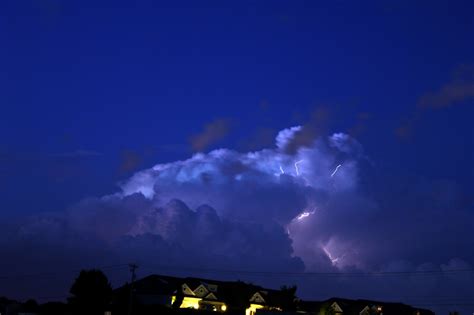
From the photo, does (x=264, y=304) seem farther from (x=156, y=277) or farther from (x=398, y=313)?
(x=398, y=313)

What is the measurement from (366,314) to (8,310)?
200ft

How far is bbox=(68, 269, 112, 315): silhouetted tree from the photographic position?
7394cm

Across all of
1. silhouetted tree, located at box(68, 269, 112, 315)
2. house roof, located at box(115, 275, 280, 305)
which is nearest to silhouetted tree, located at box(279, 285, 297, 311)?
house roof, located at box(115, 275, 280, 305)

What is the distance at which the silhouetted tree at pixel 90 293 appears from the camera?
243 ft

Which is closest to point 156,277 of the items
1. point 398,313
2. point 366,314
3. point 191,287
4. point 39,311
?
point 191,287

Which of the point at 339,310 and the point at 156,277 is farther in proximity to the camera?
the point at 339,310

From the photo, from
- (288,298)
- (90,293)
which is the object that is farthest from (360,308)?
(90,293)

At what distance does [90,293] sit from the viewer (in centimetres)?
7456

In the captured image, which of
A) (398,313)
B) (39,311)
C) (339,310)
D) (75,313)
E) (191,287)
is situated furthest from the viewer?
(398,313)

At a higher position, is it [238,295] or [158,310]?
[238,295]

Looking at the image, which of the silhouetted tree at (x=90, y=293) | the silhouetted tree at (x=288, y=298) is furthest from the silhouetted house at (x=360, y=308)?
the silhouetted tree at (x=90, y=293)

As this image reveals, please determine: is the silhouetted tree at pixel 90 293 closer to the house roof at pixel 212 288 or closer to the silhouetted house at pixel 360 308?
the house roof at pixel 212 288

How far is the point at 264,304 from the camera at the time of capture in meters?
103

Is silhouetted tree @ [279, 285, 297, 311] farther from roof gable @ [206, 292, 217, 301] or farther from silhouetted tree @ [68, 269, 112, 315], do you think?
silhouetted tree @ [68, 269, 112, 315]
